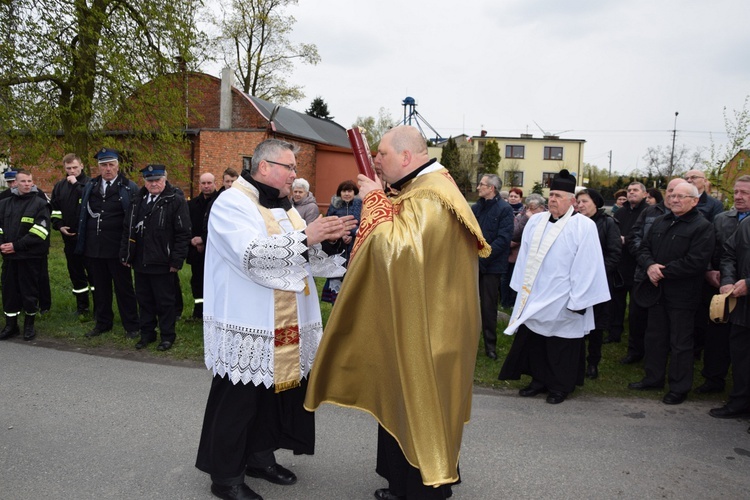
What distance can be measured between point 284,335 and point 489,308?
156 inches

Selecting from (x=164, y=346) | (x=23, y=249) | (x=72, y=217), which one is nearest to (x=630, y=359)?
(x=164, y=346)

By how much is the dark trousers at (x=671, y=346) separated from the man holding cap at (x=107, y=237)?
5.97 meters

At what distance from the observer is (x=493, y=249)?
6957mm

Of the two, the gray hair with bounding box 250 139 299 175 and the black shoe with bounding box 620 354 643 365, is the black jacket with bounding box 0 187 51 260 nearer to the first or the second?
the gray hair with bounding box 250 139 299 175

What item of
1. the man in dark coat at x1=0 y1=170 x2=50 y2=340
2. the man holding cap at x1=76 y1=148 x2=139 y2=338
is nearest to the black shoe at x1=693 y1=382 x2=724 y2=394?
the man holding cap at x1=76 y1=148 x2=139 y2=338

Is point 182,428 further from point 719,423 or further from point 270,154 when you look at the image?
point 719,423

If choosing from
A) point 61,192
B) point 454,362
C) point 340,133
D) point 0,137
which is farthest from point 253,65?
point 454,362

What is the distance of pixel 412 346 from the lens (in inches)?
112

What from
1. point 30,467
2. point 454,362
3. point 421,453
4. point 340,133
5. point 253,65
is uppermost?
point 253,65

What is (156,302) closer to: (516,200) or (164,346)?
(164,346)

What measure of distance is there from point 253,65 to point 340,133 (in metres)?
6.60

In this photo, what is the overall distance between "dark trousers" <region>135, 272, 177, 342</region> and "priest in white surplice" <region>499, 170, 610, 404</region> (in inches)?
153

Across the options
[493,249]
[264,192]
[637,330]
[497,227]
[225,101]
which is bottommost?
[637,330]

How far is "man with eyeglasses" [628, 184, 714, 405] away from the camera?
5496 mm
